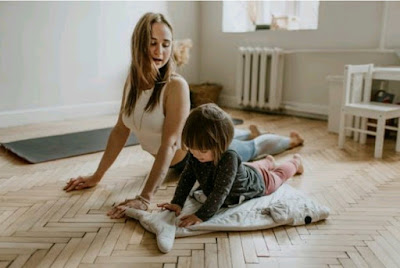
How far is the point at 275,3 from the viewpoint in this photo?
4.30 meters

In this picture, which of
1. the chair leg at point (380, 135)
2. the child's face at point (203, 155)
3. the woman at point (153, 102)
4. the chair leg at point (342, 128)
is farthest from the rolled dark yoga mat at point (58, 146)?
the chair leg at point (380, 135)

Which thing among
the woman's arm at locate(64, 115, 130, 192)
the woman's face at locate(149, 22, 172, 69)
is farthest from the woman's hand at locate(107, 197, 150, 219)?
the woman's face at locate(149, 22, 172, 69)

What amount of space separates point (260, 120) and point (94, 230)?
265 cm

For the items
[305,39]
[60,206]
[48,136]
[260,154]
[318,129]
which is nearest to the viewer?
[60,206]

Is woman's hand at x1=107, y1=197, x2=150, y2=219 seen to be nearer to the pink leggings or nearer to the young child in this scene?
the young child

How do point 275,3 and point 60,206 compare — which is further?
point 275,3

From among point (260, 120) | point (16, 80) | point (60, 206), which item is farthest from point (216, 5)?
point (60, 206)

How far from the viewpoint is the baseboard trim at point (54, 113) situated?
3549 millimetres

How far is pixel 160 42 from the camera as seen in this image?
1.74 meters

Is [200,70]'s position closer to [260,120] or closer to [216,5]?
[216,5]

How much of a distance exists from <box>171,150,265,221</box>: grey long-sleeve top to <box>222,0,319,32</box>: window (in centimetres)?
266

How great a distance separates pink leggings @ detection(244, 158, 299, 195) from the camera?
1.86m

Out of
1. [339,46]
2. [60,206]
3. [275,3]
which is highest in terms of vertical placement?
[275,3]

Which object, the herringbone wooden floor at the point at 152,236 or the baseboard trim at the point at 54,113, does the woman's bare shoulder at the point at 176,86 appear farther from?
the baseboard trim at the point at 54,113
